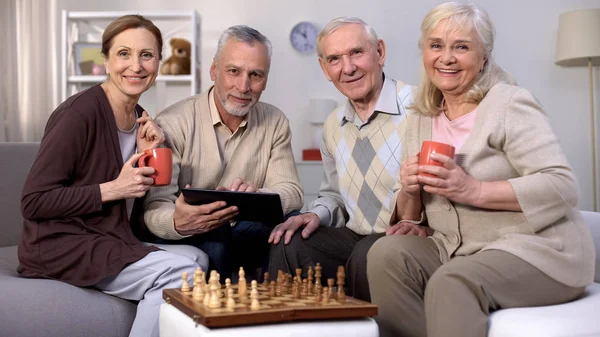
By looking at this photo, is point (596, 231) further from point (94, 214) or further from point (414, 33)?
point (414, 33)

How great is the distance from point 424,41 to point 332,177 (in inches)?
32.4

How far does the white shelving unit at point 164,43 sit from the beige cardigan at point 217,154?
222 centimetres

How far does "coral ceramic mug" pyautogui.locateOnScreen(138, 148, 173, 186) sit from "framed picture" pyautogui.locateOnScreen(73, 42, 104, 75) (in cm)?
299

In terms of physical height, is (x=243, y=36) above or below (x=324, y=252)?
above

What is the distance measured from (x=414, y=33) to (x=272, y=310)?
164 inches

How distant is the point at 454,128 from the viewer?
196cm

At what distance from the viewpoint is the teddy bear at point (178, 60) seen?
495cm

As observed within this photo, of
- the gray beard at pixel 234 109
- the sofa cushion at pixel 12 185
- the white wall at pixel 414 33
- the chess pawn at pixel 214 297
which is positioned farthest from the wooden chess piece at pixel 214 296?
the white wall at pixel 414 33

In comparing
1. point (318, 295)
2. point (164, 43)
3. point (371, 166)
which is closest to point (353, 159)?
point (371, 166)

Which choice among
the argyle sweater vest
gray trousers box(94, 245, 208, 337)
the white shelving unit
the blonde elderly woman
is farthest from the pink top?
the white shelving unit

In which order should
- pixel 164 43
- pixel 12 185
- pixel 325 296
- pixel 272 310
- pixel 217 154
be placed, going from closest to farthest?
pixel 272 310
pixel 325 296
pixel 217 154
pixel 12 185
pixel 164 43

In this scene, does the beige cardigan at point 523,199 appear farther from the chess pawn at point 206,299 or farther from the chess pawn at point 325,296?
the chess pawn at point 206,299

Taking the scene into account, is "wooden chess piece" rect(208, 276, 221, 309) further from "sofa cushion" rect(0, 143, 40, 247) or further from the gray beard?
"sofa cushion" rect(0, 143, 40, 247)

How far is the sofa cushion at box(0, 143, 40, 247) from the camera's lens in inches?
105
